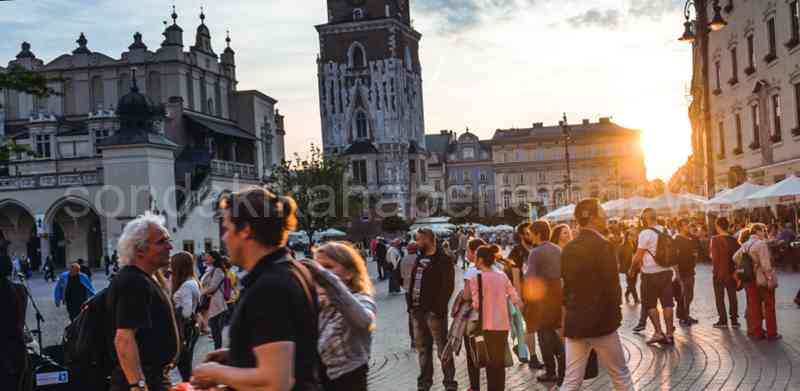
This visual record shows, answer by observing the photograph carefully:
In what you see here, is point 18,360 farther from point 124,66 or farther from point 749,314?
point 124,66

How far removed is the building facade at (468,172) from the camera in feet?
424

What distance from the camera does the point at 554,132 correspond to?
124 metres

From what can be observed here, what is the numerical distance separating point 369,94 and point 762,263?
86.6m

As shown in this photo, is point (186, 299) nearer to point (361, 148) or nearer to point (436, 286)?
point (436, 286)

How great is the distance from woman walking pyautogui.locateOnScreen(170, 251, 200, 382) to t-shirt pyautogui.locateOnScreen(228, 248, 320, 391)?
6250mm

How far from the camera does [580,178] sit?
122 metres

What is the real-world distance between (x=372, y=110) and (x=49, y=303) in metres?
70.3

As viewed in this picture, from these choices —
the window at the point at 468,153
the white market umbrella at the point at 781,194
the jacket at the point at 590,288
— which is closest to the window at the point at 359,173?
the window at the point at 468,153

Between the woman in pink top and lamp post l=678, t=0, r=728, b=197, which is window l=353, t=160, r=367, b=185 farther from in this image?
the woman in pink top

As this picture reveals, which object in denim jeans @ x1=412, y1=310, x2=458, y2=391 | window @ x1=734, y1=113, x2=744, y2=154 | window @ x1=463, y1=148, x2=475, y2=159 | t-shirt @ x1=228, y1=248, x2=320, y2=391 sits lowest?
denim jeans @ x1=412, y1=310, x2=458, y2=391

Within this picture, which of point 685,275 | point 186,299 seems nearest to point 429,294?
point 186,299

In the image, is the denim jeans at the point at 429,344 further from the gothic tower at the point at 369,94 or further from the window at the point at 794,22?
the gothic tower at the point at 369,94

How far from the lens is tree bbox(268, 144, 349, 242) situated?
161 feet

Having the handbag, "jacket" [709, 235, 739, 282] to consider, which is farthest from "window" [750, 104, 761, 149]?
the handbag
